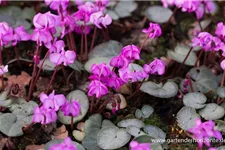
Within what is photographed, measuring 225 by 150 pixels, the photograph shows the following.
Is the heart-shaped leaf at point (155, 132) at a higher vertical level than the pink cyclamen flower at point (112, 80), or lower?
lower

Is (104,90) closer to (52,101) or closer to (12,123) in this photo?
(52,101)

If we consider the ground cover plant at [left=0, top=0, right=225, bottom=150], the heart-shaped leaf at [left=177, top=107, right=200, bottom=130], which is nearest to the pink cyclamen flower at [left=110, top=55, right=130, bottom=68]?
the ground cover plant at [left=0, top=0, right=225, bottom=150]

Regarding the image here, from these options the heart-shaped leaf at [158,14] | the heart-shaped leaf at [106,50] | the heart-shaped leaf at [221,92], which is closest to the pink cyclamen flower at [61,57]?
the heart-shaped leaf at [106,50]

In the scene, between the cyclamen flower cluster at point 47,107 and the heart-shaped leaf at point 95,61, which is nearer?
the cyclamen flower cluster at point 47,107

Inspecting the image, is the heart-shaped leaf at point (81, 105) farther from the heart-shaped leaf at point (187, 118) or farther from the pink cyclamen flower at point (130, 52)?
the heart-shaped leaf at point (187, 118)

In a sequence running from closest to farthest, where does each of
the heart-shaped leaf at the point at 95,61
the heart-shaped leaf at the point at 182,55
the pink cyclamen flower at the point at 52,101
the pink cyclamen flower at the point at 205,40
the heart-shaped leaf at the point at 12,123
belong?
the pink cyclamen flower at the point at 52,101 → the heart-shaped leaf at the point at 12,123 → the pink cyclamen flower at the point at 205,40 → the heart-shaped leaf at the point at 95,61 → the heart-shaped leaf at the point at 182,55

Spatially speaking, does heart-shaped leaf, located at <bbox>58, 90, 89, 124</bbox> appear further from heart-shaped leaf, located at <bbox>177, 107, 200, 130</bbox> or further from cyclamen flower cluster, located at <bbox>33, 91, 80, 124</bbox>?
heart-shaped leaf, located at <bbox>177, 107, 200, 130</bbox>

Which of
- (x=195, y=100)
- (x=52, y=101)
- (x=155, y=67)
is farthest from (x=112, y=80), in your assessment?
(x=195, y=100)
